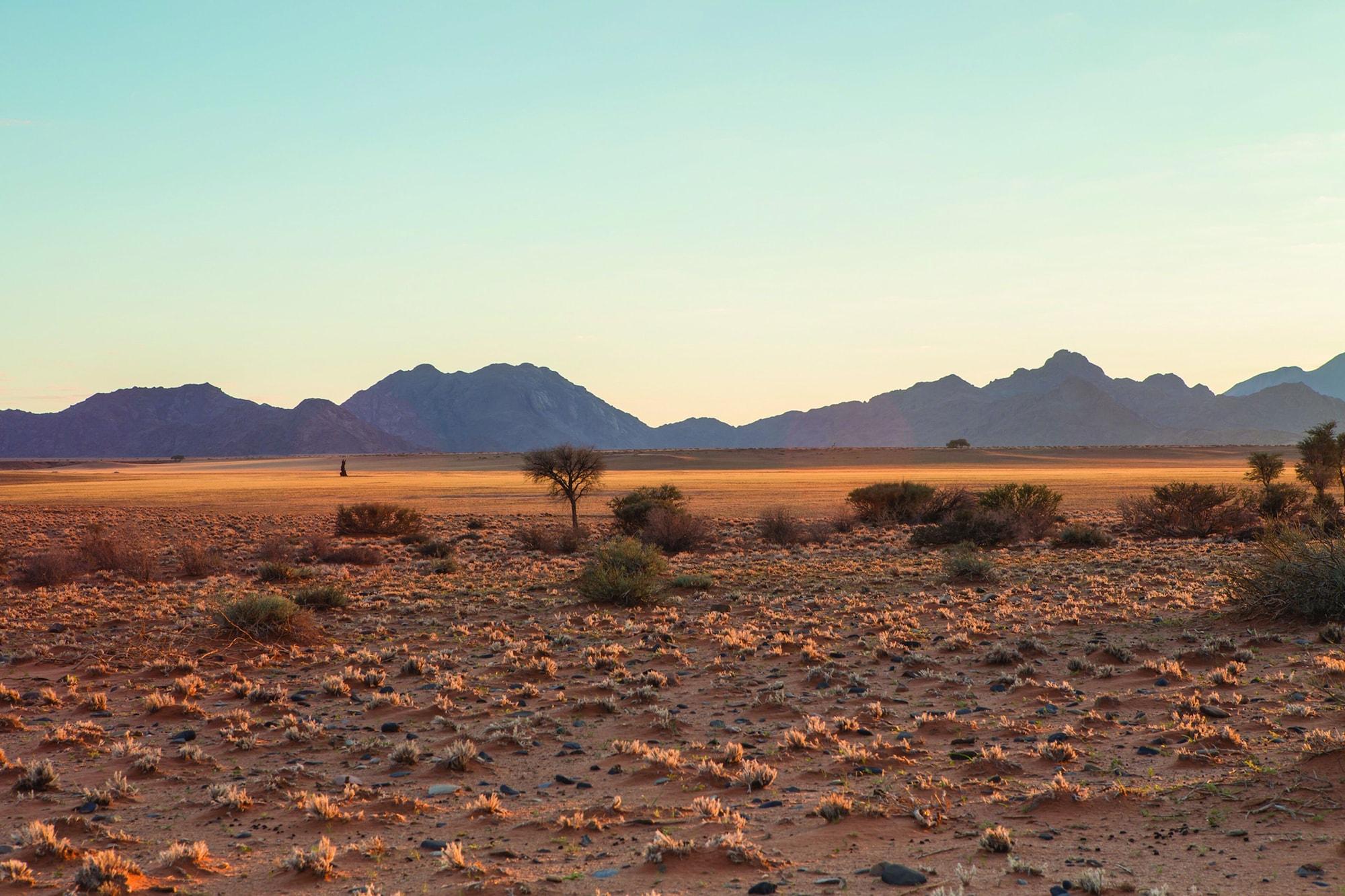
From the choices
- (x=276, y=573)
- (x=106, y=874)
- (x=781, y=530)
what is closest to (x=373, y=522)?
(x=276, y=573)

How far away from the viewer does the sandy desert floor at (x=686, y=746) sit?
22.8 ft

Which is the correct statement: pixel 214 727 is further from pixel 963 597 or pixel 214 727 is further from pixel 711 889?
pixel 963 597

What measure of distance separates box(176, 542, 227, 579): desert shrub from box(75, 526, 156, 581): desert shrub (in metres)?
0.85

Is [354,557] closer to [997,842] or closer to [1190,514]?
[997,842]

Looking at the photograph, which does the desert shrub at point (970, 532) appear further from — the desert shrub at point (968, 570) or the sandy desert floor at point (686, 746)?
the sandy desert floor at point (686, 746)

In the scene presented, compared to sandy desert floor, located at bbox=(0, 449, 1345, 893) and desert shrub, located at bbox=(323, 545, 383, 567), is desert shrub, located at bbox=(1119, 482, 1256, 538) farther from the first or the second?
desert shrub, located at bbox=(323, 545, 383, 567)

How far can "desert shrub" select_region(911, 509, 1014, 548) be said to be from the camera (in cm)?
3328

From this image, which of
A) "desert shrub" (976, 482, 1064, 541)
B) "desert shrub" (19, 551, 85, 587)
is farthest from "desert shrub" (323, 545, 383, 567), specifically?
"desert shrub" (976, 482, 1064, 541)

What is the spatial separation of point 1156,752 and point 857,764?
2900mm

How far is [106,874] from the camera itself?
6.66 meters

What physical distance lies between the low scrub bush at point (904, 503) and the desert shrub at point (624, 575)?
2068cm

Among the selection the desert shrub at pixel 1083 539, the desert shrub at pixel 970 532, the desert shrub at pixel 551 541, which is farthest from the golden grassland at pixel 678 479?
the desert shrub at pixel 1083 539

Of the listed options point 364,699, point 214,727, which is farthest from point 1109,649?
point 214,727

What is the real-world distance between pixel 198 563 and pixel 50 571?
11.3 feet
